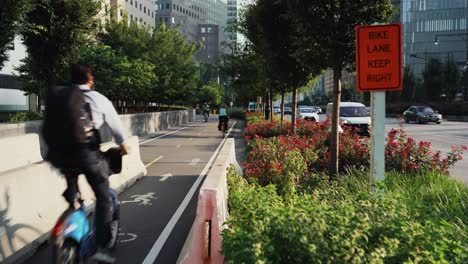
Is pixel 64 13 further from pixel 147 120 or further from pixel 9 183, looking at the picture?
pixel 9 183

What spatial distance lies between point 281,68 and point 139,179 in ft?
26.5

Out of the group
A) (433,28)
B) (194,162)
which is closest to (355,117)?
(194,162)

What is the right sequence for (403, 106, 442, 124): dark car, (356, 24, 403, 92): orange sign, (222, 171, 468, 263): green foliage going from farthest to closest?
1. (403, 106, 442, 124): dark car
2. (356, 24, 403, 92): orange sign
3. (222, 171, 468, 263): green foliage

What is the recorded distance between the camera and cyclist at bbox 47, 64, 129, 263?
4.34 m

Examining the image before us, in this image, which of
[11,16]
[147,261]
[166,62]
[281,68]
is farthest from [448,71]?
[147,261]

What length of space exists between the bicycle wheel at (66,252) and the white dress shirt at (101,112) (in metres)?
1.04

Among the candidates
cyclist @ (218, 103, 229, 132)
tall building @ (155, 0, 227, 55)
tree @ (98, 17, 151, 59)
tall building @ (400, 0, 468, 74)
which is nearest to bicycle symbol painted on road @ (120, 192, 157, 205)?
cyclist @ (218, 103, 229, 132)

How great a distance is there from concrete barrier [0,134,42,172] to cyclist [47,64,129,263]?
602 centimetres

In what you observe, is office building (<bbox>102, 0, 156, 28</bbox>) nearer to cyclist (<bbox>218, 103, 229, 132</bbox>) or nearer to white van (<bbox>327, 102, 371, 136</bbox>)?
cyclist (<bbox>218, 103, 229, 132</bbox>)

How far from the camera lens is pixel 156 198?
9.18m

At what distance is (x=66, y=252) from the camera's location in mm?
4172

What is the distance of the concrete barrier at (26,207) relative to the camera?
528 centimetres

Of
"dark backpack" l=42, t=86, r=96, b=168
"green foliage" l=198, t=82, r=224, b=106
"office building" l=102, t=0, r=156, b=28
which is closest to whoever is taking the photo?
"dark backpack" l=42, t=86, r=96, b=168

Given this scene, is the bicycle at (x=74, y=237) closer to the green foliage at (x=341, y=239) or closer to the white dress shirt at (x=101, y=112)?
the white dress shirt at (x=101, y=112)
